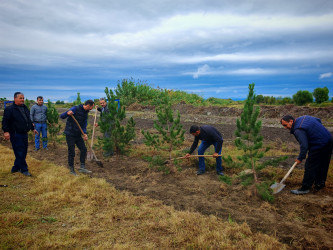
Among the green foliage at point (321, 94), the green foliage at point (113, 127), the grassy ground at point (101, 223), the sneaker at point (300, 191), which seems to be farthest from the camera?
the green foliage at point (321, 94)

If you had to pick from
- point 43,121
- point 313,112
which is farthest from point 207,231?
point 313,112

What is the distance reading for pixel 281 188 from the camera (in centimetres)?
471

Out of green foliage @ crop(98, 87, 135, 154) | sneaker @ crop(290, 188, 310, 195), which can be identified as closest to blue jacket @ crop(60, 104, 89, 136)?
green foliage @ crop(98, 87, 135, 154)

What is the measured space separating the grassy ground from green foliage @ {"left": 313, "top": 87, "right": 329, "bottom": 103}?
28758 millimetres

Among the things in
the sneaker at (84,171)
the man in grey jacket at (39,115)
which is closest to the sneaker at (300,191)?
the sneaker at (84,171)

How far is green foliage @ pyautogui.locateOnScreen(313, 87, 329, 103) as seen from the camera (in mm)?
26281

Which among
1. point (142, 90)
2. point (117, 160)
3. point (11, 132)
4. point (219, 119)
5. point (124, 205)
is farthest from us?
point (142, 90)

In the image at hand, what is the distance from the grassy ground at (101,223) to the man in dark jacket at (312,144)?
6.62 feet

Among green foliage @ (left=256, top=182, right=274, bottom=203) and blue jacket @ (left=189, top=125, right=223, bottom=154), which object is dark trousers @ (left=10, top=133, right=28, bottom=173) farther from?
green foliage @ (left=256, top=182, right=274, bottom=203)

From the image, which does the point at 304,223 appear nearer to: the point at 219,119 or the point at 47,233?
the point at 47,233

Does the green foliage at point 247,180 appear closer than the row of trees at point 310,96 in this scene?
Yes

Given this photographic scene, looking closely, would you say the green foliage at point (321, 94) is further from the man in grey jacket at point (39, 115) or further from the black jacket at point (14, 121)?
the black jacket at point (14, 121)

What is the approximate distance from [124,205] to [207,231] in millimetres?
1712

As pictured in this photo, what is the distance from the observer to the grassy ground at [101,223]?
3195 mm
